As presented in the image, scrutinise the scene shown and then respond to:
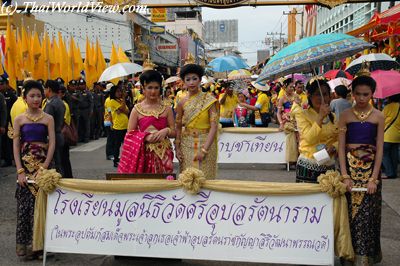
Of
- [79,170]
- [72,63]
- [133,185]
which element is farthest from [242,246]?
[72,63]

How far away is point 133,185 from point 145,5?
666 centimetres

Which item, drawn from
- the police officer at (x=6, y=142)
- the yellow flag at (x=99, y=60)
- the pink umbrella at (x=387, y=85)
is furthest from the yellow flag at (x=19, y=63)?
the pink umbrella at (x=387, y=85)

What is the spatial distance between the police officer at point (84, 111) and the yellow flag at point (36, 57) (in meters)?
1.56

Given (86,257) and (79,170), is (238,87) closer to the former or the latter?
(79,170)

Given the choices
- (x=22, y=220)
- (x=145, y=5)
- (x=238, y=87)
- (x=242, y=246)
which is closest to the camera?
(x=242, y=246)

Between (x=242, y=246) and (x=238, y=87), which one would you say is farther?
(x=238, y=87)

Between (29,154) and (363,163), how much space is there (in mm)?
3092

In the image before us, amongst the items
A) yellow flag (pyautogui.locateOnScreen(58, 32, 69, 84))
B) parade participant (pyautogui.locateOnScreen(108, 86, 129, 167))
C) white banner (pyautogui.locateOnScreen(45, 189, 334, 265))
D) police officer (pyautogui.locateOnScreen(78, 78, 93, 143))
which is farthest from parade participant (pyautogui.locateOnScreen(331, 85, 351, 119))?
yellow flag (pyautogui.locateOnScreen(58, 32, 69, 84))

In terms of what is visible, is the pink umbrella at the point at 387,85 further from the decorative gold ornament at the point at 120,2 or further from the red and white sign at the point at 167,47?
the red and white sign at the point at 167,47

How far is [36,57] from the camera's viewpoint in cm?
1312

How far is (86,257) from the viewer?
4996 millimetres

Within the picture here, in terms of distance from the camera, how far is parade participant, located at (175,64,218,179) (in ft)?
16.9

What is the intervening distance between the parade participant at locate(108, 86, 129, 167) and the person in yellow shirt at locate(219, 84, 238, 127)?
7.26 ft

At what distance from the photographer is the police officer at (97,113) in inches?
651
